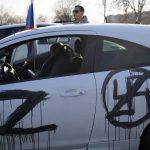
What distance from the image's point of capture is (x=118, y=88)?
13.2 feet

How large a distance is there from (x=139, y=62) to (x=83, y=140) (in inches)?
35.0

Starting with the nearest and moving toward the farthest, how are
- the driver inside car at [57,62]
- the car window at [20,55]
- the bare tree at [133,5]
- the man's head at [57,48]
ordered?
the driver inside car at [57,62] → the man's head at [57,48] → the car window at [20,55] → the bare tree at [133,5]

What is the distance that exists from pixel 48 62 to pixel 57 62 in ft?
0.57

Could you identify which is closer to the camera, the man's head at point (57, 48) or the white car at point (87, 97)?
the white car at point (87, 97)

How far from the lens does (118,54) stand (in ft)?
13.7

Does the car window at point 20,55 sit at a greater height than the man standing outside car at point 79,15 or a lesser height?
lesser

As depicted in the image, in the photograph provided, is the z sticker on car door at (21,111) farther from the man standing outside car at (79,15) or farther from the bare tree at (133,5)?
the bare tree at (133,5)

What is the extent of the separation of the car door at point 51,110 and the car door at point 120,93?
0.09 metres

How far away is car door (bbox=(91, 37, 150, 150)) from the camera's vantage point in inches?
158

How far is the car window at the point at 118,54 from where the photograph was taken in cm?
411

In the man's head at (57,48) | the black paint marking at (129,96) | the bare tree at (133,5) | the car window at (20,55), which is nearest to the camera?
the black paint marking at (129,96)

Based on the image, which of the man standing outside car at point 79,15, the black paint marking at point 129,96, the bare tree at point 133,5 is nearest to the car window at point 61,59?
the black paint marking at point 129,96

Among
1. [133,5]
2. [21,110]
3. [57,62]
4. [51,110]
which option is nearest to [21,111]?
[21,110]

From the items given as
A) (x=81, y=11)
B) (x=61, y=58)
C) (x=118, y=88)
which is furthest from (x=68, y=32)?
(x=81, y=11)
